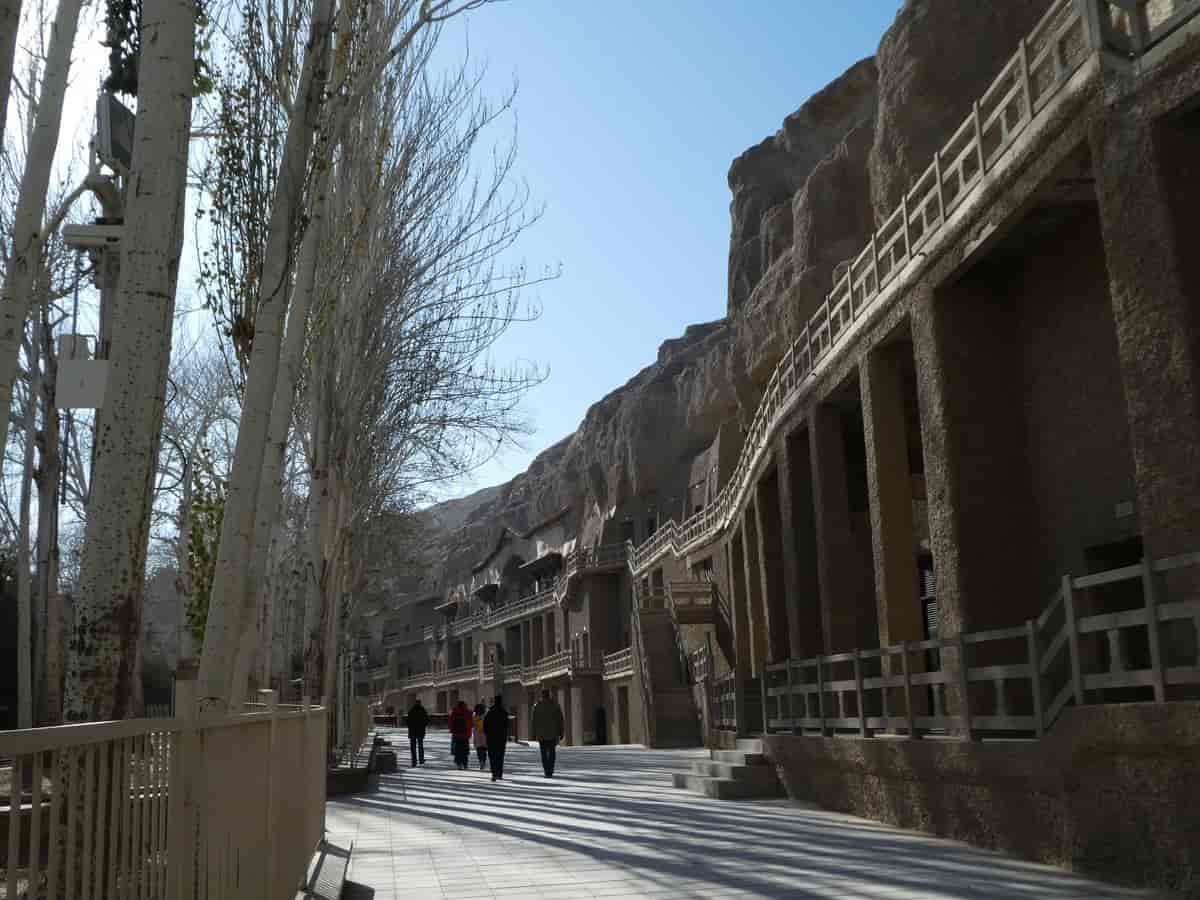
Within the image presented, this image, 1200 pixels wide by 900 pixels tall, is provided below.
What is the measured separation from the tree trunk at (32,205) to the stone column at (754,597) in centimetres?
1666

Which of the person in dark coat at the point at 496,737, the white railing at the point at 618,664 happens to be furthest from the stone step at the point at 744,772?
the white railing at the point at 618,664

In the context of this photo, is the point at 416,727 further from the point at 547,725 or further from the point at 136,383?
the point at 136,383

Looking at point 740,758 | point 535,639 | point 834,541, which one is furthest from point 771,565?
point 535,639

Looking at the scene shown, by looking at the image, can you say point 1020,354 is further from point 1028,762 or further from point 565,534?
point 565,534

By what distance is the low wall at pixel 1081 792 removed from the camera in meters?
7.16

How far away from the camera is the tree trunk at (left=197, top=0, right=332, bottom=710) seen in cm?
802

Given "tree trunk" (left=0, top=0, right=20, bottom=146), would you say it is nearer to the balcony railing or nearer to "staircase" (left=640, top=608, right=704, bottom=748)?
"staircase" (left=640, top=608, right=704, bottom=748)

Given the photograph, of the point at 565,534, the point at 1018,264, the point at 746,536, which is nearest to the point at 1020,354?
the point at 1018,264

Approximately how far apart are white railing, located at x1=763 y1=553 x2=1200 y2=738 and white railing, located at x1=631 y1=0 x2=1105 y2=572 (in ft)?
14.2

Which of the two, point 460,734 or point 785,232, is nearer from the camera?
point 460,734

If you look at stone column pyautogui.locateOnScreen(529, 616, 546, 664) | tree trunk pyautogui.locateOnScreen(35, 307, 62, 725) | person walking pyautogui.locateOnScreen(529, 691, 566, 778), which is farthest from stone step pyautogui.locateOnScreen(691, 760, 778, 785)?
stone column pyautogui.locateOnScreen(529, 616, 546, 664)

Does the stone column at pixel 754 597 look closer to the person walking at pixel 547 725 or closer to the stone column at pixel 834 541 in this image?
the person walking at pixel 547 725

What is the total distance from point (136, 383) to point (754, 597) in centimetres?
2051

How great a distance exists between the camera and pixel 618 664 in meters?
42.0
